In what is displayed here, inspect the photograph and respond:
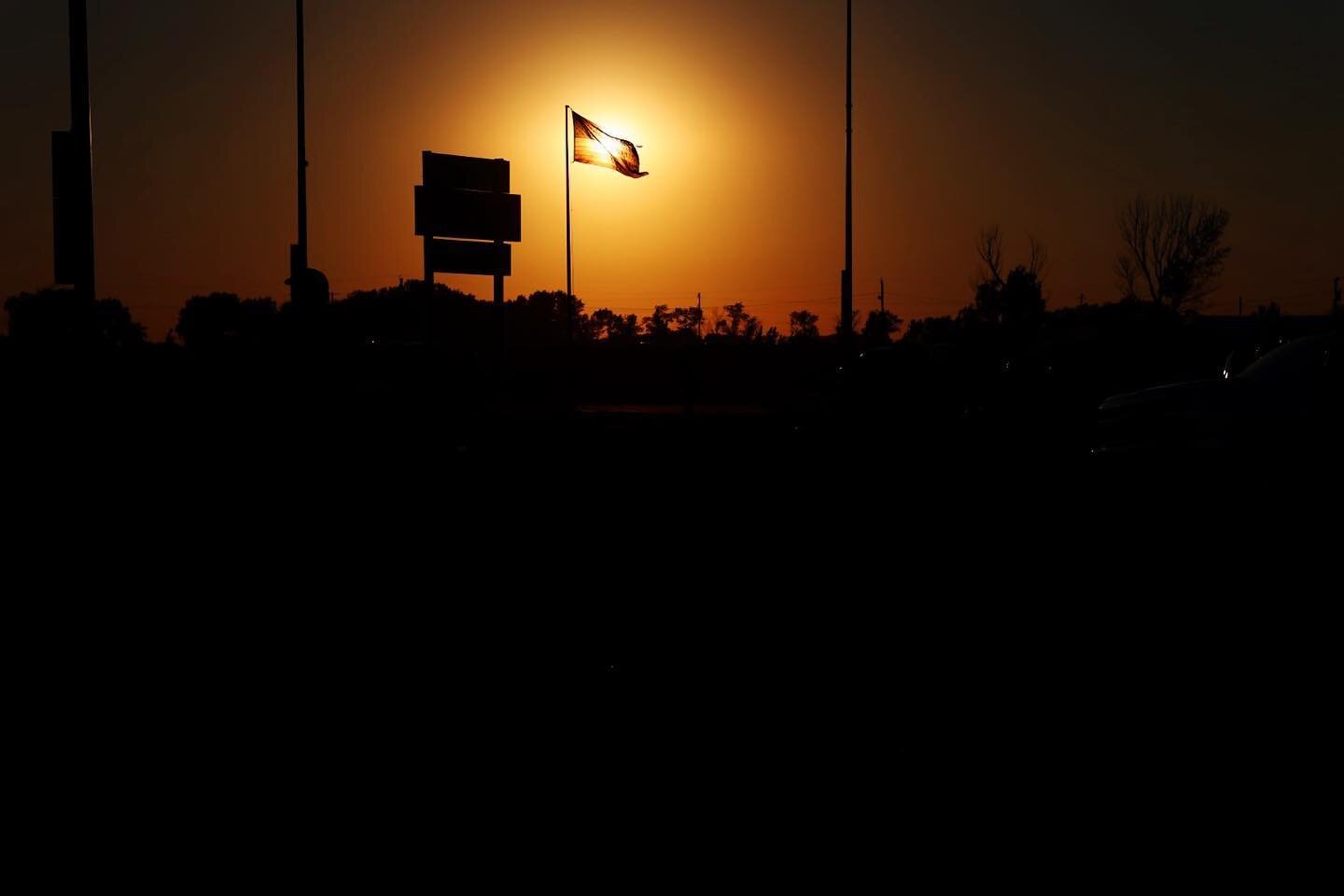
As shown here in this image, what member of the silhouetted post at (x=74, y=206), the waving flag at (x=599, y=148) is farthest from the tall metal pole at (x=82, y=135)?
the waving flag at (x=599, y=148)

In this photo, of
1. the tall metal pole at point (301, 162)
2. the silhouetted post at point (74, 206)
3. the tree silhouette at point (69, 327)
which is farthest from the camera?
the tall metal pole at point (301, 162)

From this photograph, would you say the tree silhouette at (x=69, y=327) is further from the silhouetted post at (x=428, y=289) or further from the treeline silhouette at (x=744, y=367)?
the silhouetted post at (x=428, y=289)

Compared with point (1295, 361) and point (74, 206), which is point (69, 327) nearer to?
point (74, 206)

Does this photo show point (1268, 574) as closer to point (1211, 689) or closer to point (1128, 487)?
point (1211, 689)

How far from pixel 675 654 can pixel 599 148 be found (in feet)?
109

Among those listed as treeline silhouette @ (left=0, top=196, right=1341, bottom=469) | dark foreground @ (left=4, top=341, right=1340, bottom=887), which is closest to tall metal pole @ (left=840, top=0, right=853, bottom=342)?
treeline silhouette @ (left=0, top=196, right=1341, bottom=469)

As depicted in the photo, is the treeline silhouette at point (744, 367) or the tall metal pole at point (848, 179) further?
the tall metal pole at point (848, 179)

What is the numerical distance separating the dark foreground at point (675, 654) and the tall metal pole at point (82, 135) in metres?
1.44

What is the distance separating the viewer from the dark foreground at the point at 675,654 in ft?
13.4

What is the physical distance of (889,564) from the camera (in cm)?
900

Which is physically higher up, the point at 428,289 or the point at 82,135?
the point at 428,289

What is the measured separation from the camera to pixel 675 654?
6.32 metres

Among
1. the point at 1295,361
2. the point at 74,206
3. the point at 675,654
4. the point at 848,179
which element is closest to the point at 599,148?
the point at 848,179

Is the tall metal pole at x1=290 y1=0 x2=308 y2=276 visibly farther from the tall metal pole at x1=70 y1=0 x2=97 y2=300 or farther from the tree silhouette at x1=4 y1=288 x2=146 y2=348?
the tall metal pole at x1=70 y1=0 x2=97 y2=300
